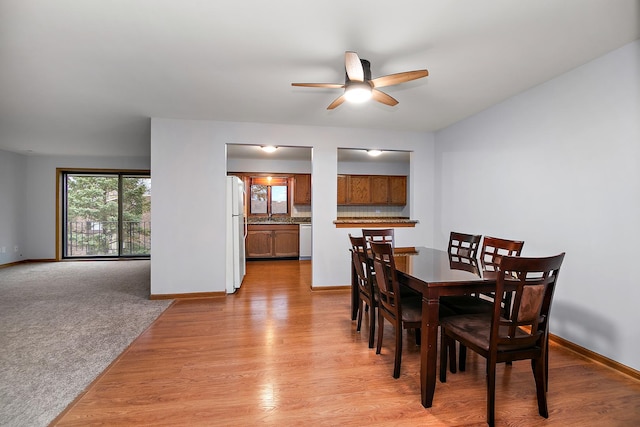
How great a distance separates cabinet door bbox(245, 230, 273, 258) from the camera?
21.0 ft

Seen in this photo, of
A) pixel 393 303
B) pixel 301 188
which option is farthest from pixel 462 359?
pixel 301 188

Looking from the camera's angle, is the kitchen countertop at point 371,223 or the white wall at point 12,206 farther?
the white wall at point 12,206

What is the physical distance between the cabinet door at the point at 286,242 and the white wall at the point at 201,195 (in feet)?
8.26

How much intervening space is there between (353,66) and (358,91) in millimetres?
244

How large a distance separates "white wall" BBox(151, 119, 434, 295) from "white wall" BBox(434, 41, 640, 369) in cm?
216

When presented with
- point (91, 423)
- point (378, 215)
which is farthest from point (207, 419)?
point (378, 215)

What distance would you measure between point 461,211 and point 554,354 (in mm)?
1919

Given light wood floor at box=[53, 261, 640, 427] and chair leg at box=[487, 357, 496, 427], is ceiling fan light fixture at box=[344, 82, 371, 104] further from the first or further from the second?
light wood floor at box=[53, 261, 640, 427]

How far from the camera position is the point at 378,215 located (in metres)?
7.23

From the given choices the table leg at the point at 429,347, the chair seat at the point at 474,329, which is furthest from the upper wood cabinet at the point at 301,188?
the table leg at the point at 429,347

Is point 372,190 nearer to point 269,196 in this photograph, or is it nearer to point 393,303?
point 269,196

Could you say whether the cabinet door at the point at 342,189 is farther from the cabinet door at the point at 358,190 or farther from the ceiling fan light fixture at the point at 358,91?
the ceiling fan light fixture at the point at 358,91

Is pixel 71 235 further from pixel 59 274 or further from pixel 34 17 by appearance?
pixel 34 17

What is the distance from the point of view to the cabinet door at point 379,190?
6965 mm
